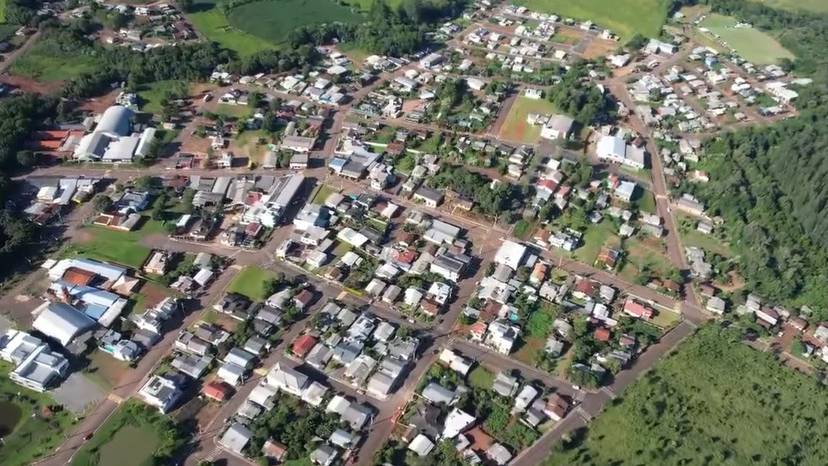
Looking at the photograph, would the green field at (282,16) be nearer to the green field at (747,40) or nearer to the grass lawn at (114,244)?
the grass lawn at (114,244)

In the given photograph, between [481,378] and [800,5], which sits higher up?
[800,5]

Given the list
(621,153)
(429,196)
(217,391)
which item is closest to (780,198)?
(621,153)

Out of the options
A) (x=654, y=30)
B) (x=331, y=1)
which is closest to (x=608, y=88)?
(x=654, y=30)

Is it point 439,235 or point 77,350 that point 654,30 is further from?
point 77,350

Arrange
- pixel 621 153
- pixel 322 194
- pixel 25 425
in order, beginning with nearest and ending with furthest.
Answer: pixel 25 425, pixel 322 194, pixel 621 153

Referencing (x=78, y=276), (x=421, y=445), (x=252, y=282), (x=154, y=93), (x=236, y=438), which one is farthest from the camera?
(x=154, y=93)

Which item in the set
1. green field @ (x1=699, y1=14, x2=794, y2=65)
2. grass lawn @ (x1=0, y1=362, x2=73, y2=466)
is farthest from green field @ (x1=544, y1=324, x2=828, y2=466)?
green field @ (x1=699, y1=14, x2=794, y2=65)

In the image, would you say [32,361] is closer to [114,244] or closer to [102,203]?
[114,244]
